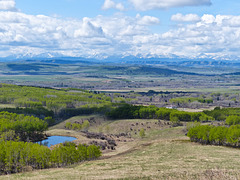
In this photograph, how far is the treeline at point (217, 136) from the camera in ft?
295

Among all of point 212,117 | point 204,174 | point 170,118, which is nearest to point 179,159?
point 204,174

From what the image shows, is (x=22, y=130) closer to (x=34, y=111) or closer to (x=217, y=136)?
(x=34, y=111)

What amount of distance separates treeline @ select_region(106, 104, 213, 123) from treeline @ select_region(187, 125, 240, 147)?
5471 centimetres

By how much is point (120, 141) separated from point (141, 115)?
180 ft

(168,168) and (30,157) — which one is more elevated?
(168,168)

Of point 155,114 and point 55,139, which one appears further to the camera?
point 155,114

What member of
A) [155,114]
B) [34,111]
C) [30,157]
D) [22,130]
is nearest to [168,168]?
[30,157]

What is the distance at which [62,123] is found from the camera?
172375 mm

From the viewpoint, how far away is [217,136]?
91.6 meters

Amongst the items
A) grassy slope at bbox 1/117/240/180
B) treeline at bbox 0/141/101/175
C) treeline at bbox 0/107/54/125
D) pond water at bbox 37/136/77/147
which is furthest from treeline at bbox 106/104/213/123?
treeline at bbox 0/141/101/175

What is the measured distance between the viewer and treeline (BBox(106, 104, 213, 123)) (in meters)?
160

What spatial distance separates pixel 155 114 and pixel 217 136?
80.9m

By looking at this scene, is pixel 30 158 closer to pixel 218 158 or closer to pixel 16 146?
pixel 16 146

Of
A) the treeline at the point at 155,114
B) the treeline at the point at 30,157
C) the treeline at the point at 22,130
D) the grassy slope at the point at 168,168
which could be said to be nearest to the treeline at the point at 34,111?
the treeline at the point at 155,114
